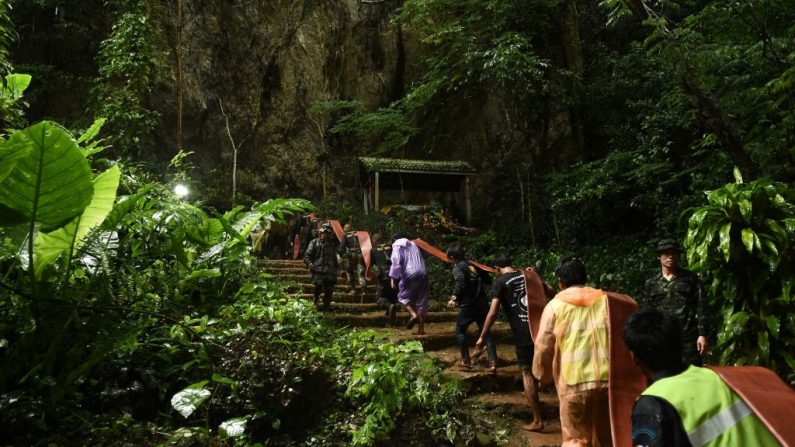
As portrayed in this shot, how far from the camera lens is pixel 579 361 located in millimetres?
2891

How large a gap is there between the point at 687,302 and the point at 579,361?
1.57m

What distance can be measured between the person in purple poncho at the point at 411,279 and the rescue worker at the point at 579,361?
11.3 ft

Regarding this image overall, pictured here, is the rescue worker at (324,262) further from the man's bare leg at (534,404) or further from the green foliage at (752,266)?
the green foliage at (752,266)

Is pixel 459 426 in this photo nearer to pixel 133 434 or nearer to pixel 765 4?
pixel 133 434

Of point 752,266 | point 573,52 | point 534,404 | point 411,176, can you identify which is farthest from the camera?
point 411,176

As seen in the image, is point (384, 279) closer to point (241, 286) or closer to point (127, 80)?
point (241, 286)

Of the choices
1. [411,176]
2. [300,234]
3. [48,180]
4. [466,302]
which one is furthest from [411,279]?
[411,176]

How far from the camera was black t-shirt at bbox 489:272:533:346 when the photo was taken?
468cm

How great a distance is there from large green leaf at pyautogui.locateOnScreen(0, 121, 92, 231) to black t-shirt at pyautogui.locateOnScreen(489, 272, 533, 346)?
3.77 metres

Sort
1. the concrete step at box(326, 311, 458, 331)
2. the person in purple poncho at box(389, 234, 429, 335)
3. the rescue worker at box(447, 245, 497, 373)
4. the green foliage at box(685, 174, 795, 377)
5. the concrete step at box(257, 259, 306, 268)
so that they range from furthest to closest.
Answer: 1. the concrete step at box(257, 259, 306, 268)
2. the concrete step at box(326, 311, 458, 331)
3. the person in purple poncho at box(389, 234, 429, 335)
4. the rescue worker at box(447, 245, 497, 373)
5. the green foliage at box(685, 174, 795, 377)

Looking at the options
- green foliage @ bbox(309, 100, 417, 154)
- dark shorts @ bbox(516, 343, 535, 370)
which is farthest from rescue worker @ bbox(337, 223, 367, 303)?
green foliage @ bbox(309, 100, 417, 154)

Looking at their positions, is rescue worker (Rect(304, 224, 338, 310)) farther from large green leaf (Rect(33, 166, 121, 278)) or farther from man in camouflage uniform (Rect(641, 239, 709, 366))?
man in camouflage uniform (Rect(641, 239, 709, 366))

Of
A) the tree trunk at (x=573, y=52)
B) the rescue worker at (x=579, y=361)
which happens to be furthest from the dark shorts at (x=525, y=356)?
the tree trunk at (x=573, y=52)

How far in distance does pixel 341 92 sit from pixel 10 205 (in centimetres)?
1845
